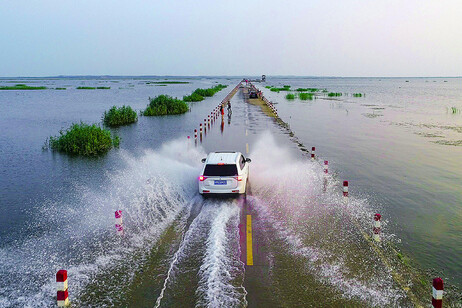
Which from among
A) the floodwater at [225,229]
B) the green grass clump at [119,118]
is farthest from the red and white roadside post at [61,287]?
the green grass clump at [119,118]

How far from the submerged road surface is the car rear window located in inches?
42.1

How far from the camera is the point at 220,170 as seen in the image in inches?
518

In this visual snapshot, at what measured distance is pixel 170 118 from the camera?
45.2 metres

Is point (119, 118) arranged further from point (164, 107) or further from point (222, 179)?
point (222, 179)

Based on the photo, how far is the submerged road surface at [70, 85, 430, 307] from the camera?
7379 millimetres

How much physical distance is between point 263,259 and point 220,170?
4.79 meters

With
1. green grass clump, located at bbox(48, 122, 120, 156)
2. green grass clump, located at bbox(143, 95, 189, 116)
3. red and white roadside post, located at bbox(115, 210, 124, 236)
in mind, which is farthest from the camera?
green grass clump, located at bbox(143, 95, 189, 116)

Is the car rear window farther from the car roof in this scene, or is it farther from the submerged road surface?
the submerged road surface

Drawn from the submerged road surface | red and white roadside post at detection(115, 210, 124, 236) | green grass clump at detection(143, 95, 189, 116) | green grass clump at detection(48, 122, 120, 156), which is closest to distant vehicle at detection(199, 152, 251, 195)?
the submerged road surface

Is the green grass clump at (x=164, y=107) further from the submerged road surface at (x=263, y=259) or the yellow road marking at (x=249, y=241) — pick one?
the yellow road marking at (x=249, y=241)

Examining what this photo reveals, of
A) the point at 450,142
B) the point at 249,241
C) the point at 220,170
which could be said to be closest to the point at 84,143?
the point at 220,170

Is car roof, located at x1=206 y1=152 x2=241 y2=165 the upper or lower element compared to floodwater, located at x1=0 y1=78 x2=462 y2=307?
upper

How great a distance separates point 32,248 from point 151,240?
3190 mm

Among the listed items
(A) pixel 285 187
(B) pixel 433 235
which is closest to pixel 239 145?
(A) pixel 285 187
